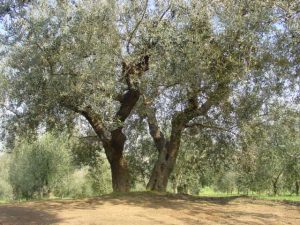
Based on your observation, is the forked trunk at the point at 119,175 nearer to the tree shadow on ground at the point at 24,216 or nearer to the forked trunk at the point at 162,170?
the forked trunk at the point at 162,170

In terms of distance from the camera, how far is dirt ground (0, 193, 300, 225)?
1034 centimetres

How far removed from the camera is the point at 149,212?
37.3ft

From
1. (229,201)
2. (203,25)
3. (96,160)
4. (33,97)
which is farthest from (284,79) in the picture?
(96,160)

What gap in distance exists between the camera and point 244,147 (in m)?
16.3

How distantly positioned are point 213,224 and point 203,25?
6.17 meters

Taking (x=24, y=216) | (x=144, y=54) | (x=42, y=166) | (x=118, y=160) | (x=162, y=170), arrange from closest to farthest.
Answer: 1. (x=24, y=216)
2. (x=144, y=54)
3. (x=162, y=170)
4. (x=118, y=160)
5. (x=42, y=166)

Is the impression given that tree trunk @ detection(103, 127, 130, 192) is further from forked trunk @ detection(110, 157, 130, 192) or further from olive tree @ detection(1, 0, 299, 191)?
olive tree @ detection(1, 0, 299, 191)

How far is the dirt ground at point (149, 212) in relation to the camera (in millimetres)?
10344

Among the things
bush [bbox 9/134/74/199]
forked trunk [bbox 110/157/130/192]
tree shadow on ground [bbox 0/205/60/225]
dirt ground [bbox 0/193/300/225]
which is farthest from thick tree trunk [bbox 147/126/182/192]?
bush [bbox 9/134/74/199]

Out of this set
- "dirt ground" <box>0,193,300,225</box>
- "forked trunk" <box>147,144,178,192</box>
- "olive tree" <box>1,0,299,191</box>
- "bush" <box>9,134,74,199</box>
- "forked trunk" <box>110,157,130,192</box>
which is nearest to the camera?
"dirt ground" <box>0,193,300,225</box>

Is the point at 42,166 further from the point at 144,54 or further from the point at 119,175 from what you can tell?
the point at 144,54

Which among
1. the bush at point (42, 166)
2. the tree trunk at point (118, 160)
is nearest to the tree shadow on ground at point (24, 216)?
the tree trunk at point (118, 160)

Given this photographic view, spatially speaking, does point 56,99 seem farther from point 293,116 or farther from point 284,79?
point 293,116

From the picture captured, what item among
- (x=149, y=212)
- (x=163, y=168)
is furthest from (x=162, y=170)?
(x=149, y=212)
